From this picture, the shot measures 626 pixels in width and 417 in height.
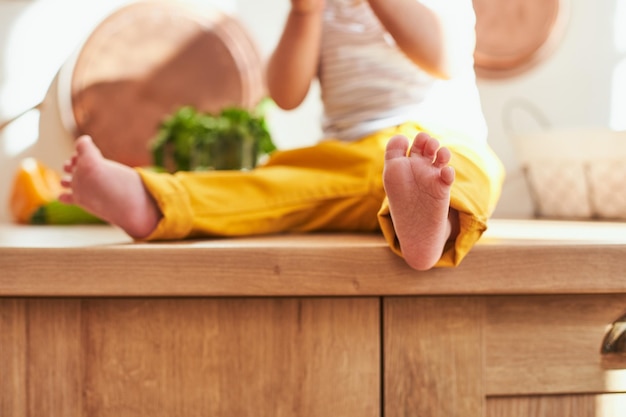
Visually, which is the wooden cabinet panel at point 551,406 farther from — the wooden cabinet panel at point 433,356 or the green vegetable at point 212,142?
the green vegetable at point 212,142

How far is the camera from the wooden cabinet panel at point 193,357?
0.76 metres

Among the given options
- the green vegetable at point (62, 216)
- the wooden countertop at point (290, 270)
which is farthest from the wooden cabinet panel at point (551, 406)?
the green vegetable at point (62, 216)

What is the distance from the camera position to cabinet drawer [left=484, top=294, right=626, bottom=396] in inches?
30.9

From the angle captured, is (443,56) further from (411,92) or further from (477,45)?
(477,45)

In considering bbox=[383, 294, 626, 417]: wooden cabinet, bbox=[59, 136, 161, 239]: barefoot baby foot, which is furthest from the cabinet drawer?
bbox=[59, 136, 161, 239]: barefoot baby foot

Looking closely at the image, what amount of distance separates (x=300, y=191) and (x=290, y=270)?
0.60ft

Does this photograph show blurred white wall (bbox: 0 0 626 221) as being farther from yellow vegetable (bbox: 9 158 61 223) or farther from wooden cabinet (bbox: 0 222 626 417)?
wooden cabinet (bbox: 0 222 626 417)

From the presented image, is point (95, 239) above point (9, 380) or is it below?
above

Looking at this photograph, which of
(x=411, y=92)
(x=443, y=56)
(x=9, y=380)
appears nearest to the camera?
(x=9, y=380)

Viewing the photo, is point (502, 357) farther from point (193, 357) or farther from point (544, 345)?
point (193, 357)

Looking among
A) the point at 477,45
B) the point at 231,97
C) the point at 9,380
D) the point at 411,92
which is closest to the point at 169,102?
the point at 231,97

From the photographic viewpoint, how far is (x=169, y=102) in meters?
1.74

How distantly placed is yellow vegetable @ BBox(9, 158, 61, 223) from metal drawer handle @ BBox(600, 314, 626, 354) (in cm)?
98

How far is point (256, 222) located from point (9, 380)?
0.32 meters
